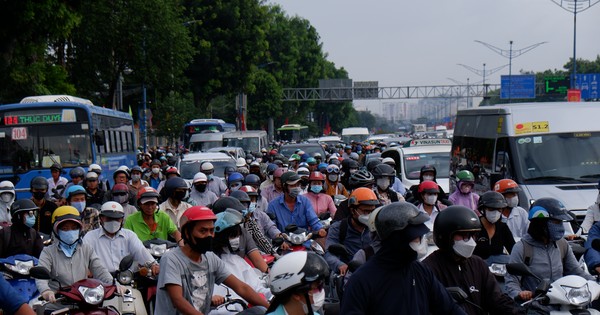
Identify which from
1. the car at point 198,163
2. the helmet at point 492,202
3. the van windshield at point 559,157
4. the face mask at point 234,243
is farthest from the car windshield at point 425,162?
the face mask at point 234,243

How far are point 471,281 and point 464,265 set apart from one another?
0.10 meters

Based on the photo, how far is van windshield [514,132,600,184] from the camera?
50.6ft

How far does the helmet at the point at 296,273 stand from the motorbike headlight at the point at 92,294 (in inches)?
97.1

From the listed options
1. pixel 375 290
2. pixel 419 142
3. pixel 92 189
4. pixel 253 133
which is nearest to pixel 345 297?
pixel 375 290

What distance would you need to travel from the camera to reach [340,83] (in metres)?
106

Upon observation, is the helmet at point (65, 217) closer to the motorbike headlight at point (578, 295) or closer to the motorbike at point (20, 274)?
the motorbike at point (20, 274)

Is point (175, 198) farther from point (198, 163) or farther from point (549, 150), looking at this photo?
point (198, 163)

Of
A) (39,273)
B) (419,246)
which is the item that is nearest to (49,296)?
(39,273)

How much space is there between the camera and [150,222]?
34.0ft

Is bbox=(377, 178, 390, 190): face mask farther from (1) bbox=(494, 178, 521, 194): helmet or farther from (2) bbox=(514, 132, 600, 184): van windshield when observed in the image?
(2) bbox=(514, 132, 600, 184): van windshield

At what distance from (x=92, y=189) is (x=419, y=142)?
9.38m

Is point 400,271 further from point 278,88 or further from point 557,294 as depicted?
point 278,88

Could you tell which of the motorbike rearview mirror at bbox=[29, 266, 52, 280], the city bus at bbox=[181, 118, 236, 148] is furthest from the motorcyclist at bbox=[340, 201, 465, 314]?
the city bus at bbox=[181, 118, 236, 148]

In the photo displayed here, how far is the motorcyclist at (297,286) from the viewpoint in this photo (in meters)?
4.71
